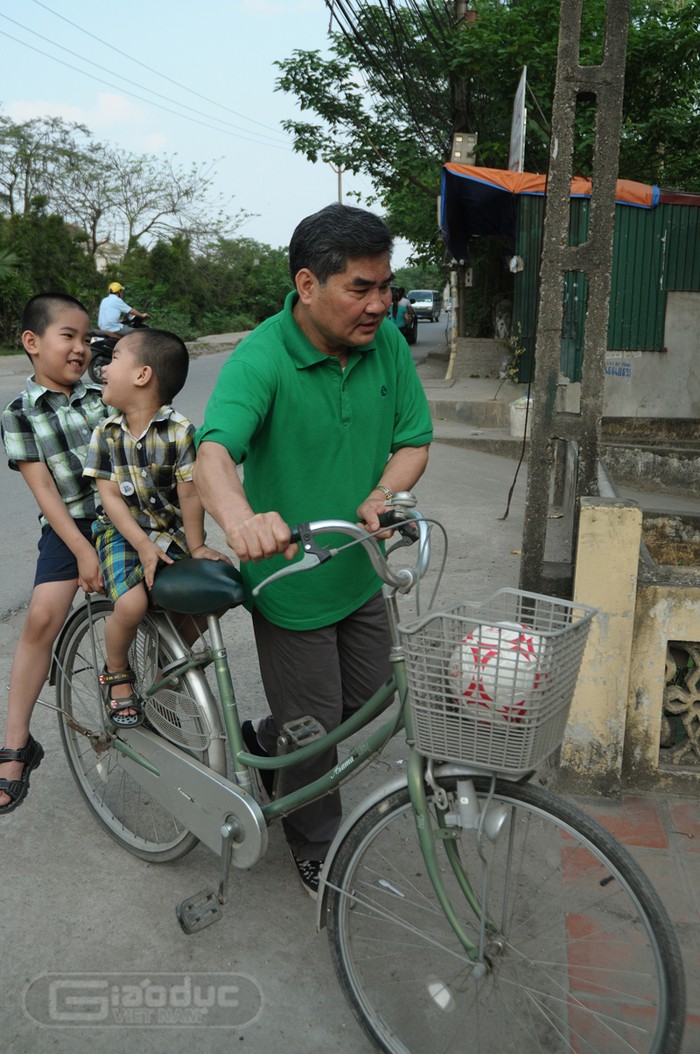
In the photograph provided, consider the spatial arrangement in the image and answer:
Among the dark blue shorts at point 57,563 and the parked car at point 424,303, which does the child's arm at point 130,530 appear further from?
the parked car at point 424,303

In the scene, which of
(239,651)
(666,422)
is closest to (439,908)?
(239,651)

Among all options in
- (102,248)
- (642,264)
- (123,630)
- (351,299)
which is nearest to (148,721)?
(123,630)

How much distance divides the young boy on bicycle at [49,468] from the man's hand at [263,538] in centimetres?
108

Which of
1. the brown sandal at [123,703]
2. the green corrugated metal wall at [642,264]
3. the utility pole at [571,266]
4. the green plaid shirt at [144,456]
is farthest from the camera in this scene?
the green corrugated metal wall at [642,264]

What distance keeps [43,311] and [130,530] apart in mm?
805

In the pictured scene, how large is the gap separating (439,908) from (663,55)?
49.3ft

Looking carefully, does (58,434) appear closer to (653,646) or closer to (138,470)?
(138,470)

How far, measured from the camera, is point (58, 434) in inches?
117

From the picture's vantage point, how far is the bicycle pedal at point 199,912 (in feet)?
8.11

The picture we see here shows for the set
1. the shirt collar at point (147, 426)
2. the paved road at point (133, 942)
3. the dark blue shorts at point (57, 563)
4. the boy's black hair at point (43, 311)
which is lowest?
the paved road at point (133, 942)

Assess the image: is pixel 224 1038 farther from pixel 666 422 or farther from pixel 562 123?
pixel 666 422

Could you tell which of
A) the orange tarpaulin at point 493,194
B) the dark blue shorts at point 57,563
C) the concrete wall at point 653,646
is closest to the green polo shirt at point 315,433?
the dark blue shorts at point 57,563

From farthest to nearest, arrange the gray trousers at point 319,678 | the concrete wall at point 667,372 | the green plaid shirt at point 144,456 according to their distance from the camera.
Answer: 1. the concrete wall at point 667,372
2. the green plaid shirt at point 144,456
3. the gray trousers at point 319,678

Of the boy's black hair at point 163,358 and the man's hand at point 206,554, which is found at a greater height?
the boy's black hair at point 163,358
